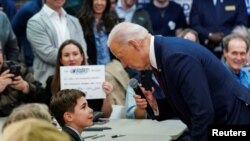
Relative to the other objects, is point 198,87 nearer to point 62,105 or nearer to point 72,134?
point 72,134

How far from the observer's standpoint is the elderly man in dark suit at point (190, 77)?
11.5ft

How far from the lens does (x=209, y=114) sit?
3492 mm

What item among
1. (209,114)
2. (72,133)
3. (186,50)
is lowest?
(72,133)

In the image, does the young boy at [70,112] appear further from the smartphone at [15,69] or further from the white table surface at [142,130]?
the smartphone at [15,69]

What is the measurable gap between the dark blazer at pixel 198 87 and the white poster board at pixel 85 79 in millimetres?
2025

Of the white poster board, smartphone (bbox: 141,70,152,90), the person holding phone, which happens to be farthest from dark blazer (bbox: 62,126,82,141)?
the person holding phone

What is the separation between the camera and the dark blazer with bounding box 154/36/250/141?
3486 mm

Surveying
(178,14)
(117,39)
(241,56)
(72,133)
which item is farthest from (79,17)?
(117,39)

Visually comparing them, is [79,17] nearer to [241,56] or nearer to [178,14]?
[178,14]

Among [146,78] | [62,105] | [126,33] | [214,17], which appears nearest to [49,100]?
[62,105]

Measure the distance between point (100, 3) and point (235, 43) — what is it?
175 cm

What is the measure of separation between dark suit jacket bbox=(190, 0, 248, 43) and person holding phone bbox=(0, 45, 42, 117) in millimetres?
2821

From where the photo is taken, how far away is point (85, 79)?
5.70 metres

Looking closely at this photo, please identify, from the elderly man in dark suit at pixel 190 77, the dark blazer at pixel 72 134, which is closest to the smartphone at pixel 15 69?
the dark blazer at pixel 72 134
